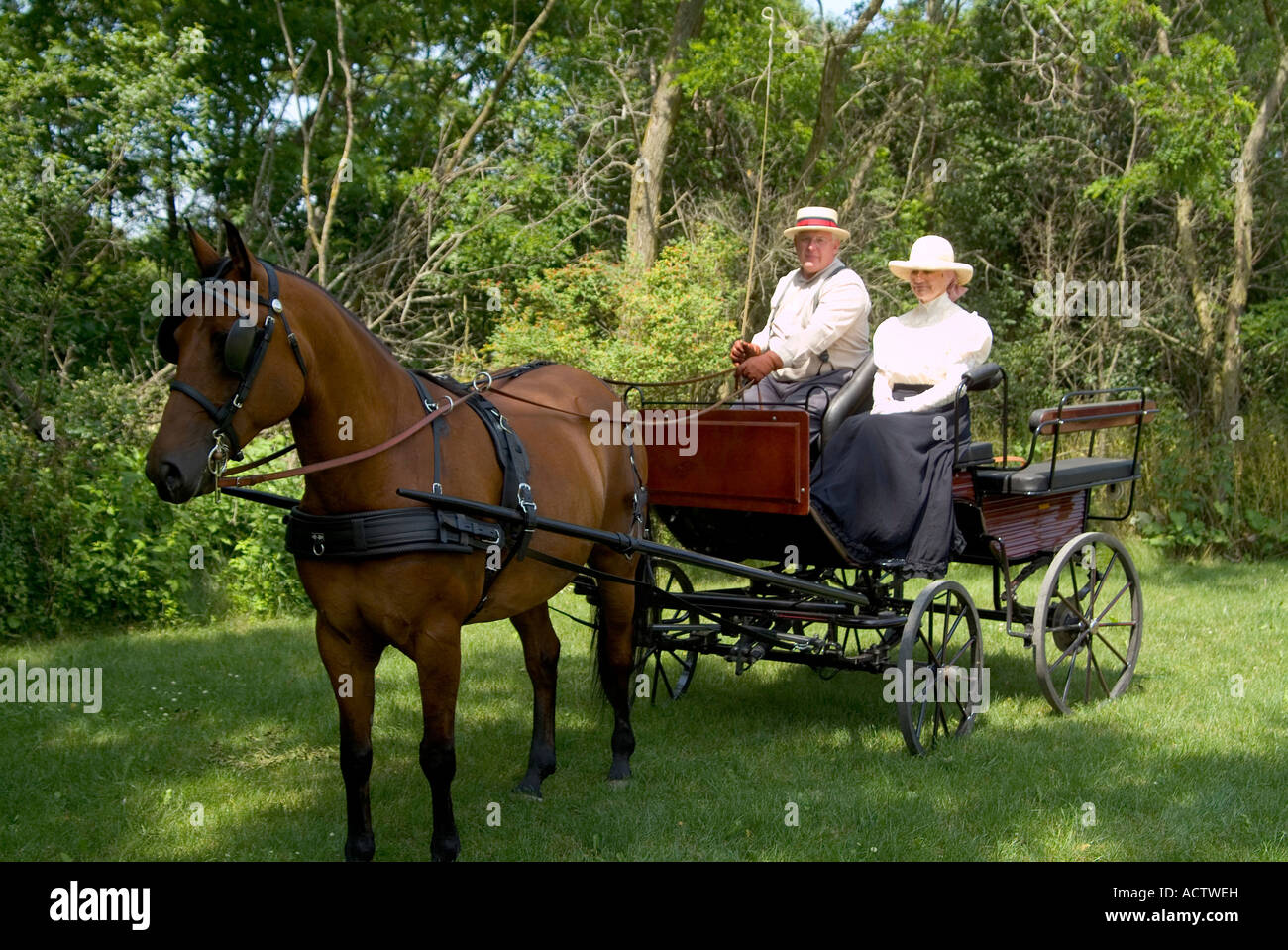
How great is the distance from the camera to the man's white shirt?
5.70 m

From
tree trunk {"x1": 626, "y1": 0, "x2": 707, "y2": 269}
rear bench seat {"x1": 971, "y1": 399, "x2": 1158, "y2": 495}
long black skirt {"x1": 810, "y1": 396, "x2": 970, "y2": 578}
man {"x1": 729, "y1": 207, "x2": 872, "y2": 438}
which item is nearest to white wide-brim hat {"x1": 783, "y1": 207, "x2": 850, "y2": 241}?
man {"x1": 729, "y1": 207, "x2": 872, "y2": 438}

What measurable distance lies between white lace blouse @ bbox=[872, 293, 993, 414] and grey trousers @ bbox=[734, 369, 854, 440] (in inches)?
8.0

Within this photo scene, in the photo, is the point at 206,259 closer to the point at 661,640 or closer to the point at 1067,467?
the point at 661,640

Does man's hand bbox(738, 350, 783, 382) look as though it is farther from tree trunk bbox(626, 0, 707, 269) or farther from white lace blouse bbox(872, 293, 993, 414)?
tree trunk bbox(626, 0, 707, 269)

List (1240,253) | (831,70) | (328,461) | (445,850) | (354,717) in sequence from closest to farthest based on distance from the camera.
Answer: (328,461) → (354,717) → (445,850) → (1240,253) → (831,70)

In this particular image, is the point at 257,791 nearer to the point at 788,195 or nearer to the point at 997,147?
the point at 788,195

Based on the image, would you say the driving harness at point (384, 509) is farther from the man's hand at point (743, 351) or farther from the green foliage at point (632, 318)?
the green foliage at point (632, 318)

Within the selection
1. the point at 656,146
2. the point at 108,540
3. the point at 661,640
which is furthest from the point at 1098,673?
the point at 656,146

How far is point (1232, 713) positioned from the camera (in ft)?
19.7

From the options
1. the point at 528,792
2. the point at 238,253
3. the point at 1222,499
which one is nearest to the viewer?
the point at 238,253

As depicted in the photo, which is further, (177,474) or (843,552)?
(843,552)

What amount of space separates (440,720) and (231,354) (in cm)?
150

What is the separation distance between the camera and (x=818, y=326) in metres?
5.70

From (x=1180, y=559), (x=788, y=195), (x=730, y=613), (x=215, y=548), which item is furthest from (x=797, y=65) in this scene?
(x=730, y=613)
